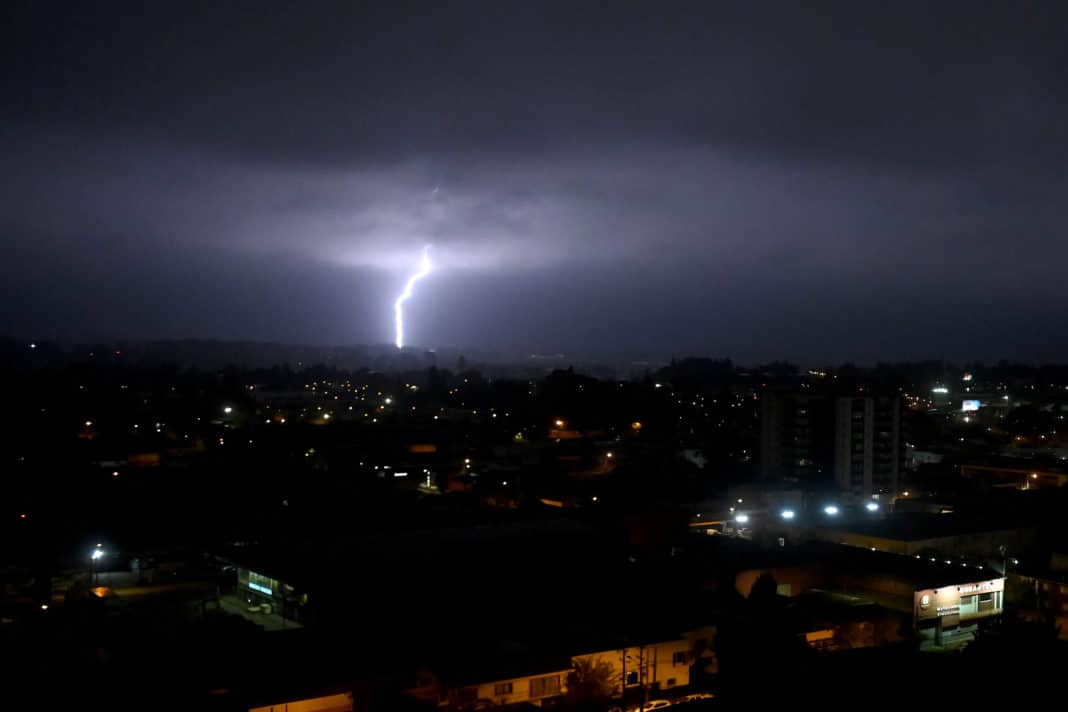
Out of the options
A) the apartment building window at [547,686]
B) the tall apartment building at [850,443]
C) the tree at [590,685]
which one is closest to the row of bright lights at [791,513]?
the tall apartment building at [850,443]

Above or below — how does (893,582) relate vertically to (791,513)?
above

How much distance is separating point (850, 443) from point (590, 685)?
28.3 feet

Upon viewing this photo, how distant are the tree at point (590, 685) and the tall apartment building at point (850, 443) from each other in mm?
7550

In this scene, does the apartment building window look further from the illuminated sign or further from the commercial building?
the illuminated sign

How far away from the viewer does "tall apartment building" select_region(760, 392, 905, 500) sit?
1209 centimetres

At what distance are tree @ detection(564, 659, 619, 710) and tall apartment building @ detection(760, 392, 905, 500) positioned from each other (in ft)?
24.8

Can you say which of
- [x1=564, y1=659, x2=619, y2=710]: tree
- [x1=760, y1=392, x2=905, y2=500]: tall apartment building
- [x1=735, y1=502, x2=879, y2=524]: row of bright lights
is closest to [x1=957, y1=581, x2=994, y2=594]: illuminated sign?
[x1=564, y1=659, x2=619, y2=710]: tree

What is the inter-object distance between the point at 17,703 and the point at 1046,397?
28544 millimetres

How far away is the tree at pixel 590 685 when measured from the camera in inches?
167

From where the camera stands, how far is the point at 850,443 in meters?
12.1

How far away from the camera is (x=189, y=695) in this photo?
3.76 meters

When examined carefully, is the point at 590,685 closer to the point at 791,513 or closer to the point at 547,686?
the point at 547,686

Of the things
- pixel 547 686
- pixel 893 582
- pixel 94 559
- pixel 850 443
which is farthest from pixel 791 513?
pixel 94 559

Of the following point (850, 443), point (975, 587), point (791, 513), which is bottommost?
point (791, 513)
